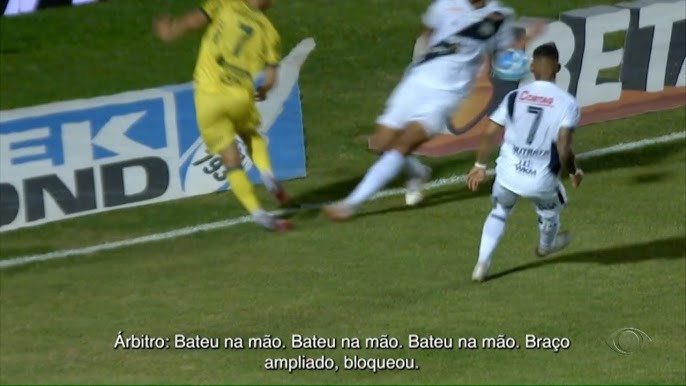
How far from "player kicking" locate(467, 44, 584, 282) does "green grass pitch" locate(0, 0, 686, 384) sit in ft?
2.29

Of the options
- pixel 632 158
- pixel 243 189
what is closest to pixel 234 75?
pixel 243 189

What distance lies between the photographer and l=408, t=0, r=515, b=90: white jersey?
11.4m

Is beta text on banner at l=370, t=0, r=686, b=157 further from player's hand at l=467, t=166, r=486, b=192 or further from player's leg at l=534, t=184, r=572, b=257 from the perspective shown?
player's hand at l=467, t=166, r=486, b=192

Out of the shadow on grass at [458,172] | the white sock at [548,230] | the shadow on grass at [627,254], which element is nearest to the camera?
the white sock at [548,230]

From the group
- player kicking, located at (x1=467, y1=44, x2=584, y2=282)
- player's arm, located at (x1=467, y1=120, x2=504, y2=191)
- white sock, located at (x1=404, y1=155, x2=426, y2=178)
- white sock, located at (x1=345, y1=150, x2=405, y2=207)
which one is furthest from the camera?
white sock, located at (x1=404, y1=155, x2=426, y2=178)

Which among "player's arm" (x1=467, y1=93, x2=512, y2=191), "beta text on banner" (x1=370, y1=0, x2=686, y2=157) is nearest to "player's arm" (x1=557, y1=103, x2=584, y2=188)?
"player's arm" (x1=467, y1=93, x2=512, y2=191)

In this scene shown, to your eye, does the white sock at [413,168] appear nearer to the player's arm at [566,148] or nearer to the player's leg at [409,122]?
the player's leg at [409,122]

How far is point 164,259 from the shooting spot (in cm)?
1316

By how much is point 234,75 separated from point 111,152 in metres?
2.09

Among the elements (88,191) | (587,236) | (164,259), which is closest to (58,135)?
(88,191)

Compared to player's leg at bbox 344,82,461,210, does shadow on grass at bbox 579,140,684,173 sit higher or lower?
lower

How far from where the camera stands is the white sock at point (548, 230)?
12023mm

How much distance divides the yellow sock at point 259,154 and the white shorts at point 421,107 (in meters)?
1.34

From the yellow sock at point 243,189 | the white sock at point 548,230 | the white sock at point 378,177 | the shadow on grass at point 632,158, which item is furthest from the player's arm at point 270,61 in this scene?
the shadow on grass at point 632,158
